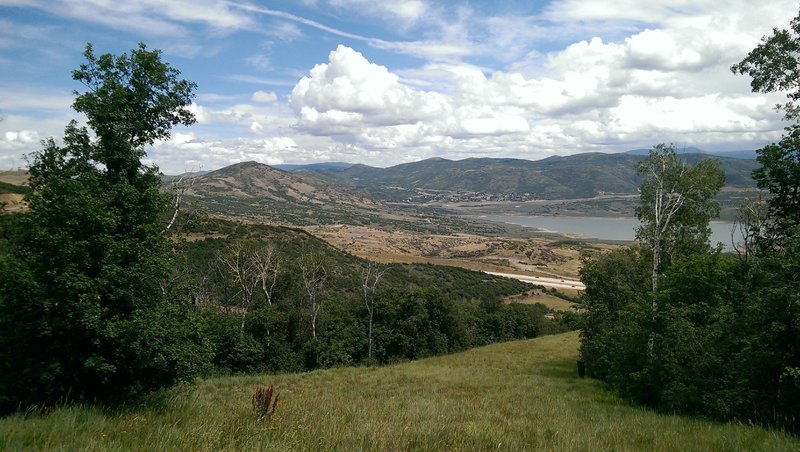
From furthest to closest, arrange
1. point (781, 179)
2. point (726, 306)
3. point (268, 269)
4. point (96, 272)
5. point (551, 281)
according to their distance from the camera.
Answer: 1. point (551, 281)
2. point (268, 269)
3. point (726, 306)
4. point (781, 179)
5. point (96, 272)

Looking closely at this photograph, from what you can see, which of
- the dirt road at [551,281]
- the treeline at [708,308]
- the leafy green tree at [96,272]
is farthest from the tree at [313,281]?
the dirt road at [551,281]

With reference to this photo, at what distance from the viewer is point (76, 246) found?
376 inches

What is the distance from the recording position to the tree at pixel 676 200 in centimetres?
2203

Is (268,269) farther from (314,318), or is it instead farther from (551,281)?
(551,281)

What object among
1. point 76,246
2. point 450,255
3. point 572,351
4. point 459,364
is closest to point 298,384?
point 459,364

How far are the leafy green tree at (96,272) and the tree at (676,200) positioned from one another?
20304mm

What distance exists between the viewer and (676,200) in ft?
75.2

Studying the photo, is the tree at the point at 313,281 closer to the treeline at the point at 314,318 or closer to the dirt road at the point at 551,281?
the treeline at the point at 314,318

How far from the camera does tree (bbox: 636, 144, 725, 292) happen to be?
2203 centimetres

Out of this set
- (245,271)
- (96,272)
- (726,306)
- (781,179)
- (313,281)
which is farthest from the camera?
(313,281)

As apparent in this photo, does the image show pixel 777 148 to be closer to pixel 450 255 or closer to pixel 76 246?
pixel 76 246

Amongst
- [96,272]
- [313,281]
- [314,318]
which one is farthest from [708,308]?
[314,318]

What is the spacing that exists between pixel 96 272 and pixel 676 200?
2501 centimetres

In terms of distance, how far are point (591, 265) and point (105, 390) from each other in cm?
2612
